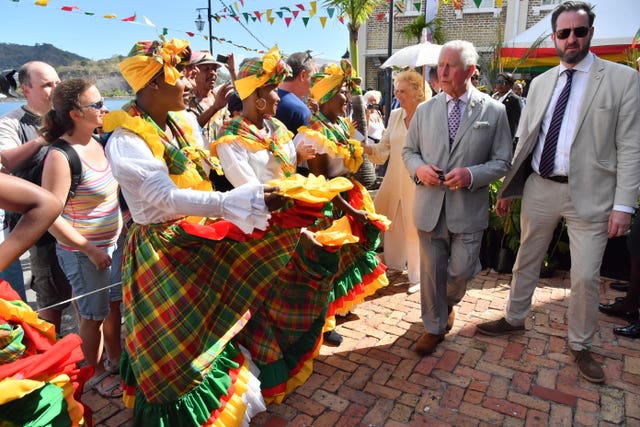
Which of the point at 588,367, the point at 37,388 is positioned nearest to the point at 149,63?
the point at 37,388

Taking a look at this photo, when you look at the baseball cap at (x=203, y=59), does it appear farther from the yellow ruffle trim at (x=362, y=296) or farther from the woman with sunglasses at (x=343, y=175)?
the yellow ruffle trim at (x=362, y=296)

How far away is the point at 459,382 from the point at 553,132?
191 centimetres

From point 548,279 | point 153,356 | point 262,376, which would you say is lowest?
point 548,279

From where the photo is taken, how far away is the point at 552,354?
3.50 meters

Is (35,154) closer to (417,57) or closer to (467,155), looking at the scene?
(467,155)

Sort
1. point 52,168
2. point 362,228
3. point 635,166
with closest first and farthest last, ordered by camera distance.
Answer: point 52,168, point 635,166, point 362,228

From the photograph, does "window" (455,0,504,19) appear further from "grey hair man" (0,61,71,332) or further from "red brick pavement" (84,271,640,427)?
"grey hair man" (0,61,71,332)

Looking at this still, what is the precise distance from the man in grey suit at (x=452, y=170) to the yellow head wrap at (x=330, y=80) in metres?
0.77

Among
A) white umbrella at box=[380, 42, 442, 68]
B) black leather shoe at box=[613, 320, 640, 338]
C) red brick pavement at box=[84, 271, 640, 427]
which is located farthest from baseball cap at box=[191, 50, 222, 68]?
black leather shoe at box=[613, 320, 640, 338]

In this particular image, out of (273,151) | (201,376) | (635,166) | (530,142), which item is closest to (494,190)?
(530,142)

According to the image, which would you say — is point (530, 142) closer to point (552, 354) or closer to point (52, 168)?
point (552, 354)

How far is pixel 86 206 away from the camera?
2.89m

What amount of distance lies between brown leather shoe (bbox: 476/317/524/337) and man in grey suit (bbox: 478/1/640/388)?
1.74ft

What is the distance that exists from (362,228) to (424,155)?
83 cm
